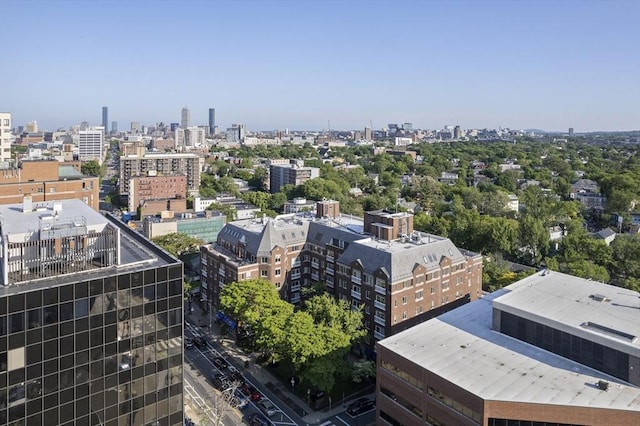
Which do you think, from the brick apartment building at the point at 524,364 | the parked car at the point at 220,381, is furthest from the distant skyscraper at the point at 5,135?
the brick apartment building at the point at 524,364

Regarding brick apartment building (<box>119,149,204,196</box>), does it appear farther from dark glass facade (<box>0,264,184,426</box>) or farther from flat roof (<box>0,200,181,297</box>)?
dark glass facade (<box>0,264,184,426</box>)

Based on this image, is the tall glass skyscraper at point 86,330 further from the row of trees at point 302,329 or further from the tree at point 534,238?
the tree at point 534,238

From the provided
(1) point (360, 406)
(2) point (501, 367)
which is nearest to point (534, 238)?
(1) point (360, 406)

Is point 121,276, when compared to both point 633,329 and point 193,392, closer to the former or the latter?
point 193,392

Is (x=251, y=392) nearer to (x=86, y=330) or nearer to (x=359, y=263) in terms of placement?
(x=359, y=263)

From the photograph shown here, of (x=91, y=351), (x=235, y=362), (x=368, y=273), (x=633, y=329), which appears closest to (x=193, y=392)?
(x=235, y=362)

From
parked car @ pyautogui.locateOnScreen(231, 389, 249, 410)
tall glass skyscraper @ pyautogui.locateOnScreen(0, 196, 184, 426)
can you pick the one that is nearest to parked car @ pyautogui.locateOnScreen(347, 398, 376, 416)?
parked car @ pyautogui.locateOnScreen(231, 389, 249, 410)
